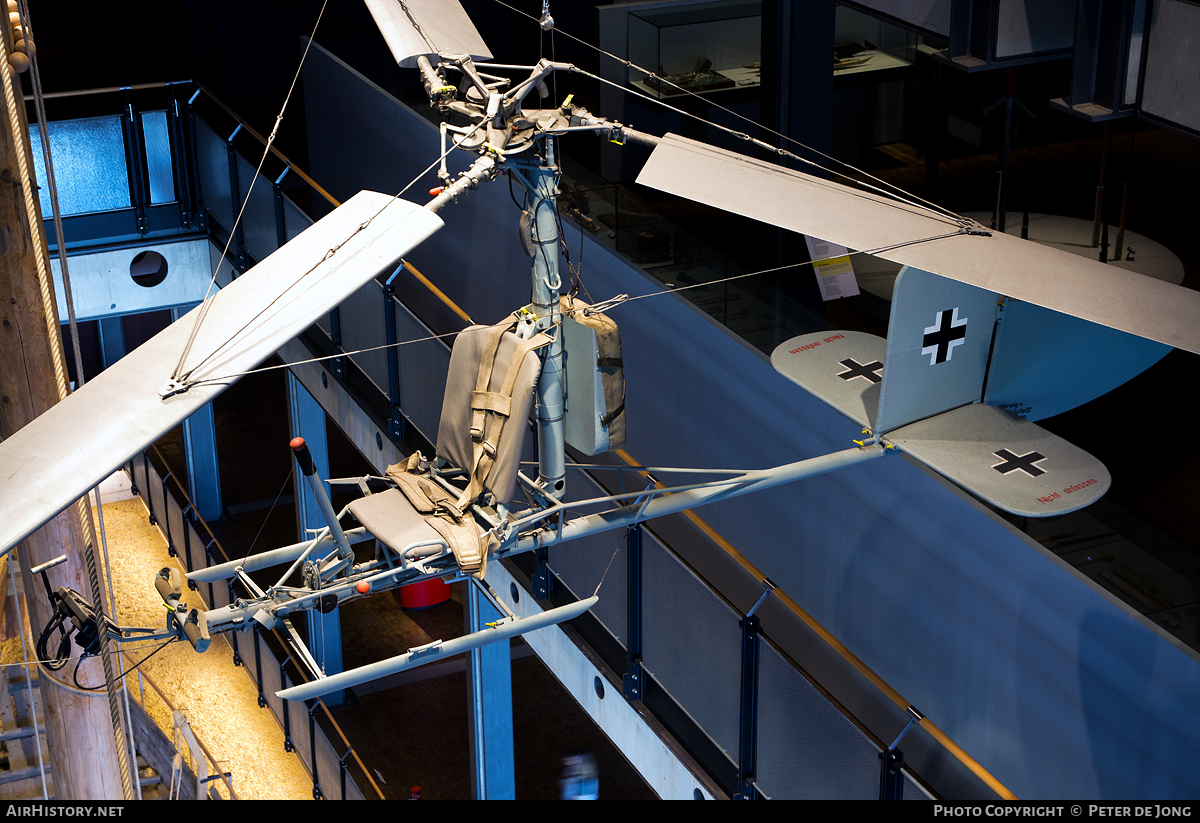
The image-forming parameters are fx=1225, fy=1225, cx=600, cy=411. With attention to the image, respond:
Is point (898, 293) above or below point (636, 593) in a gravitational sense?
above

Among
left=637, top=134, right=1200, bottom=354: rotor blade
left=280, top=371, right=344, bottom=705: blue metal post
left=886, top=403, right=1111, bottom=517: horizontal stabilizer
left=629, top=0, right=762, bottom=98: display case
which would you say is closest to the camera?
left=637, top=134, right=1200, bottom=354: rotor blade

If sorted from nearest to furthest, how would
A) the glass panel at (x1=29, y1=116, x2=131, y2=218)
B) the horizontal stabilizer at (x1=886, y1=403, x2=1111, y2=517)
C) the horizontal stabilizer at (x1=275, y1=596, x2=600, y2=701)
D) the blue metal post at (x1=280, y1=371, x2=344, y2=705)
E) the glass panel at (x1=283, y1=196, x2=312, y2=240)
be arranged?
the horizontal stabilizer at (x1=886, y1=403, x2=1111, y2=517) → the horizontal stabilizer at (x1=275, y1=596, x2=600, y2=701) → the glass panel at (x1=283, y1=196, x2=312, y2=240) → the glass panel at (x1=29, y1=116, x2=131, y2=218) → the blue metal post at (x1=280, y1=371, x2=344, y2=705)

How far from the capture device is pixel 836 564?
26.0 feet

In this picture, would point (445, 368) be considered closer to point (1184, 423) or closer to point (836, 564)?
point (836, 564)

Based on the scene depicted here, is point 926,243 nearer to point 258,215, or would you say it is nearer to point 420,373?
point 420,373

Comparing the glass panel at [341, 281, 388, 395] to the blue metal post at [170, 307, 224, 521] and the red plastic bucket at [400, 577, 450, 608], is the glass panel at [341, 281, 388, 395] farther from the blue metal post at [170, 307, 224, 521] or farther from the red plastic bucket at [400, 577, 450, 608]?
the blue metal post at [170, 307, 224, 521]

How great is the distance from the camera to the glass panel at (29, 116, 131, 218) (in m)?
14.5

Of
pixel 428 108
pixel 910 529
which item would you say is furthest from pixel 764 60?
pixel 910 529

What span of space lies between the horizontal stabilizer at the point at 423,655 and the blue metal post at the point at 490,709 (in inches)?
198

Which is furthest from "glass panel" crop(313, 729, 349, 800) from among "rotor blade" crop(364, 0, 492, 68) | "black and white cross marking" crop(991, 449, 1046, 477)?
"black and white cross marking" crop(991, 449, 1046, 477)

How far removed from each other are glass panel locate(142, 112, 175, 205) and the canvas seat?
419 inches

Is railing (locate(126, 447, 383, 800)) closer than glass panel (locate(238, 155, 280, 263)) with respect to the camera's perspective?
Yes

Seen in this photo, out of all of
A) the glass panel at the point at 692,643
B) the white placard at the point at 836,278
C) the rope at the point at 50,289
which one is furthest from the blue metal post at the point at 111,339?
the glass panel at the point at 692,643

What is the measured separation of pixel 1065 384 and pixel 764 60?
19.2ft
